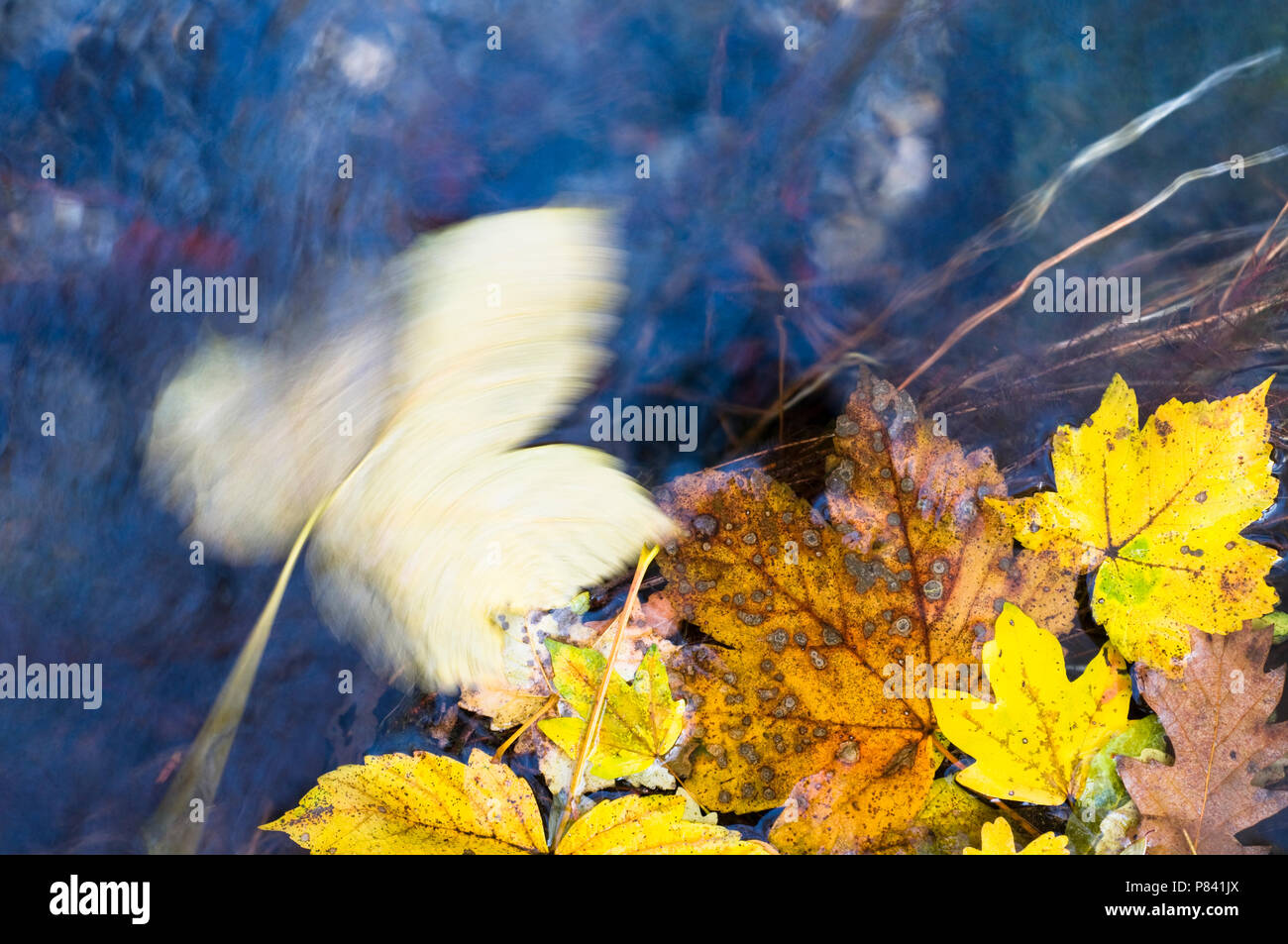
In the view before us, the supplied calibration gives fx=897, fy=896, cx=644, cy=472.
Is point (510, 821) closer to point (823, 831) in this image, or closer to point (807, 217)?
point (823, 831)

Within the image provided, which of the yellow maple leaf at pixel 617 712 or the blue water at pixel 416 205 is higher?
the blue water at pixel 416 205

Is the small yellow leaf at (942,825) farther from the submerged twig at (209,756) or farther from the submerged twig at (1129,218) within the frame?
the submerged twig at (209,756)

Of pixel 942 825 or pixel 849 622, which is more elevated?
pixel 849 622

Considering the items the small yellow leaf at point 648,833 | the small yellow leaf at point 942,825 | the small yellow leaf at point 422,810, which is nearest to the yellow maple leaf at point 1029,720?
the small yellow leaf at point 942,825

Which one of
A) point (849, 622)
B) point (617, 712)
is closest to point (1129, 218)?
point (849, 622)

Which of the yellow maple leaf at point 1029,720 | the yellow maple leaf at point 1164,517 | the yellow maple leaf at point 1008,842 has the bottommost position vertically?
the yellow maple leaf at point 1008,842

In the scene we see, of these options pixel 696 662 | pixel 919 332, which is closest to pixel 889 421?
pixel 919 332

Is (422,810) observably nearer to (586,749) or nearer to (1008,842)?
(586,749)
